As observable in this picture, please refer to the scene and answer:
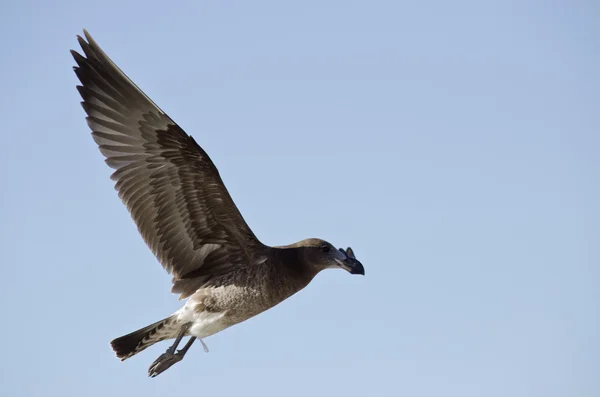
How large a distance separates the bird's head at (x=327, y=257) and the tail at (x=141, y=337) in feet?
6.58

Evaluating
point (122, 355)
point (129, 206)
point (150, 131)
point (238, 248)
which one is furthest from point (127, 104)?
point (122, 355)

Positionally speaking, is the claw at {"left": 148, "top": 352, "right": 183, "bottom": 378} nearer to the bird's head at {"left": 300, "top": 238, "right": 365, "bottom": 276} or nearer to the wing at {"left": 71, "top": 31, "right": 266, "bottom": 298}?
the wing at {"left": 71, "top": 31, "right": 266, "bottom": 298}

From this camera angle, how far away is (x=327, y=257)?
40.5 ft

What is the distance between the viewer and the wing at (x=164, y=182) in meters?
11.9

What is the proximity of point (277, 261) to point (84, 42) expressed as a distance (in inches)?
153

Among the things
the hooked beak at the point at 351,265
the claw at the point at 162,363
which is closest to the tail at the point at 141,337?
the claw at the point at 162,363

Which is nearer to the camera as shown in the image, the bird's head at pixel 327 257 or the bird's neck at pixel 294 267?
the bird's neck at pixel 294 267

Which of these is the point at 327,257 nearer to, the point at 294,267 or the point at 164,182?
the point at 294,267

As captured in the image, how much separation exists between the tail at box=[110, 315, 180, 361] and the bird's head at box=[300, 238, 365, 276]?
2006mm

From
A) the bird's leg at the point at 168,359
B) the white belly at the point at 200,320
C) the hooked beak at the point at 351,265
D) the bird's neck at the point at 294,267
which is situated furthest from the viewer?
the hooked beak at the point at 351,265

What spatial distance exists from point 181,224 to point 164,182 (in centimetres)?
64

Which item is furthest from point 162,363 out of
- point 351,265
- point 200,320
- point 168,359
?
point 351,265

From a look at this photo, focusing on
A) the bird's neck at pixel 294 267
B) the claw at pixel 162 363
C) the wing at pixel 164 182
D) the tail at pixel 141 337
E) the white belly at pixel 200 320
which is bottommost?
the claw at pixel 162 363

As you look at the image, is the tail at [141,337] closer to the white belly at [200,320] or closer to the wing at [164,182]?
the white belly at [200,320]
